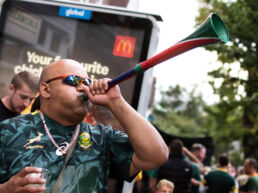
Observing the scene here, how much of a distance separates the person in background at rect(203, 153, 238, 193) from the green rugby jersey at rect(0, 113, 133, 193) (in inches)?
185

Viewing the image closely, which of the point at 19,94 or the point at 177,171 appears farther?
the point at 177,171

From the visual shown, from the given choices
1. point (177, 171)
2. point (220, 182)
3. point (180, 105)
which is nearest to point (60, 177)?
point (177, 171)

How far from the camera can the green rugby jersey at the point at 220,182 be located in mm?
6445

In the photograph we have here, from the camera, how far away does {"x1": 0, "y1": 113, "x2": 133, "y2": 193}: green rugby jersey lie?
6.35ft

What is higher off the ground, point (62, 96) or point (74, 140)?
point (62, 96)

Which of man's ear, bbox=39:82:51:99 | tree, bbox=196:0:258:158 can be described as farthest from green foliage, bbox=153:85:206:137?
man's ear, bbox=39:82:51:99

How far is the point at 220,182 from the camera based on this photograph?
6.47 meters

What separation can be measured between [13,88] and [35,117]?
63.9 inches

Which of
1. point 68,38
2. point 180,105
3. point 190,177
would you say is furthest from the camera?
point 180,105

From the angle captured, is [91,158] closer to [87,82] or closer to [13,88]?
[87,82]

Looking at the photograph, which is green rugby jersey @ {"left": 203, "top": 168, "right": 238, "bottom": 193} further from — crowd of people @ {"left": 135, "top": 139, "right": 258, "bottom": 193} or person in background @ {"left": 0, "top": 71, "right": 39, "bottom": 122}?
person in background @ {"left": 0, "top": 71, "right": 39, "bottom": 122}

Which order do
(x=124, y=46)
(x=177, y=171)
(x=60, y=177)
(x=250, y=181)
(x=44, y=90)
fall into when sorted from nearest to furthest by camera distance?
(x=60, y=177) → (x=44, y=90) → (x=124, y=46) → (x=177, y=171) → (x=250, y=181)

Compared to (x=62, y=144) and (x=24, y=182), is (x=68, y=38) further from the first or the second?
(x=24, y=182)

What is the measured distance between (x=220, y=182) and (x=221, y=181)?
24 mm
